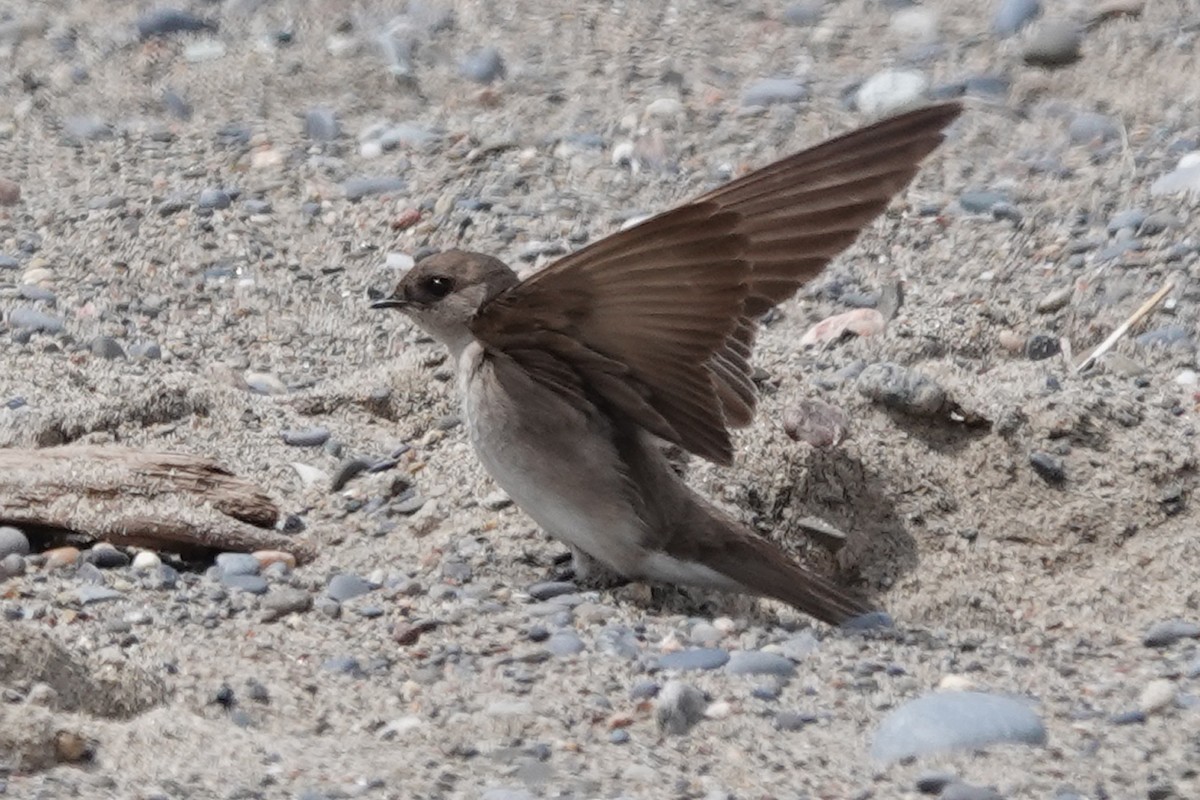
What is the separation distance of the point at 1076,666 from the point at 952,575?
2.47ft

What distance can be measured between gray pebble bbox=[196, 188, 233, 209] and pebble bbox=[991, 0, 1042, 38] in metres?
2.82

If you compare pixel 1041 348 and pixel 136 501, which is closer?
pixel 136 501

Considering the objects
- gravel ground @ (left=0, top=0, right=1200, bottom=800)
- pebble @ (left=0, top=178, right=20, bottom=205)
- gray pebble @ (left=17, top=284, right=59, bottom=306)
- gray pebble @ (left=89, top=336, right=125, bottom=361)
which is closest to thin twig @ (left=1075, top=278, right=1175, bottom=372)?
gravel ground @ (left=0, top=0, right=1200, bottom=800)

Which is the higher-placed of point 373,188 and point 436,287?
point 373,188

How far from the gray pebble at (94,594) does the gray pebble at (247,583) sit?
0.24m

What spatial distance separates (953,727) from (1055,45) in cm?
414

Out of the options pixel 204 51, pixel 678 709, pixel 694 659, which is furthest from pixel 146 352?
pixel 678 709

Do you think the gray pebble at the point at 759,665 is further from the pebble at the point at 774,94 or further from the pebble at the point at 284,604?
the pebble at the point at 774,94

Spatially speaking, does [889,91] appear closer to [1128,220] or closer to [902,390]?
[1128,220]

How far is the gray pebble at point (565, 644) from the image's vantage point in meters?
4.32

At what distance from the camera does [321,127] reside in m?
7.39

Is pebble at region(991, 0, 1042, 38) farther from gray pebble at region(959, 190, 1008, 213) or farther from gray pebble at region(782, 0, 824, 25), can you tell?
gray pebble at region(959, 190, 1008, 213)

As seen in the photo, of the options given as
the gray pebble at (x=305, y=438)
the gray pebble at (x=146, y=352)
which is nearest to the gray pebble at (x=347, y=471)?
the gray pebble at (x=305, y=438)

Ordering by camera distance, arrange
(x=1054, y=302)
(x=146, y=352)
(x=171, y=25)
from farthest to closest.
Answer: (x=171, y=25)
(x=146, y=352)
(x=1054, y=302)
